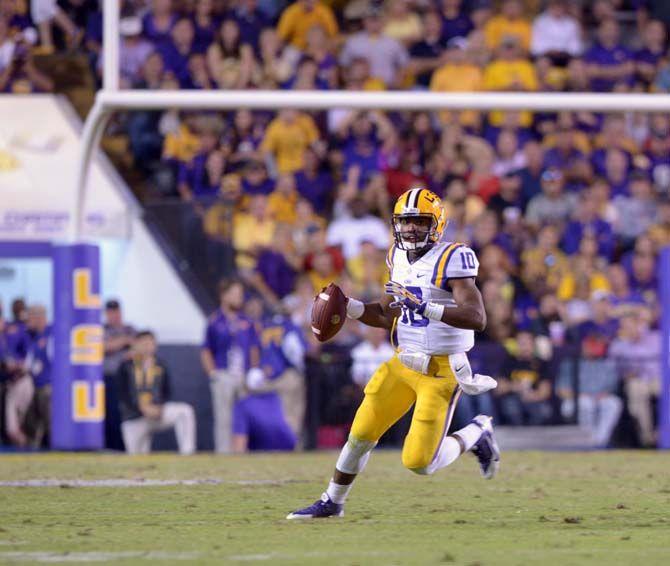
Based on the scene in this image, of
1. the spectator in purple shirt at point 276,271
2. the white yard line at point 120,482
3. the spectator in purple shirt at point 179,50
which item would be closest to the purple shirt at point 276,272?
the spectator in purple shirt at point 276,271

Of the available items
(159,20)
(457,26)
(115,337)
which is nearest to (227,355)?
(115,337)

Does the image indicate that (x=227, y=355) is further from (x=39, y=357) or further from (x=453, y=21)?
(x=453, y=21)

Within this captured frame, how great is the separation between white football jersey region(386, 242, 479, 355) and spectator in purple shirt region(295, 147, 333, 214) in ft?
23.0

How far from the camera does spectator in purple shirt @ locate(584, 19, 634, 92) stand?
47.2ft

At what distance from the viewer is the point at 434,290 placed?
6672mm

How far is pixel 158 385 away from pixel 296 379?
3.72 ft

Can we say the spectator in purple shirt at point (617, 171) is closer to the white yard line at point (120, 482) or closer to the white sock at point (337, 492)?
the white yard line at point (120, 482)

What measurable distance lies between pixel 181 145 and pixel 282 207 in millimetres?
1229

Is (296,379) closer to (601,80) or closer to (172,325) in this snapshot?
(172,325)

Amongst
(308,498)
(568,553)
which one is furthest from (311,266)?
(568,553)

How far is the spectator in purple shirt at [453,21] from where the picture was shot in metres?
14.8

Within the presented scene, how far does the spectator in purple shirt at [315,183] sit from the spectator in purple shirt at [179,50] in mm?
1471

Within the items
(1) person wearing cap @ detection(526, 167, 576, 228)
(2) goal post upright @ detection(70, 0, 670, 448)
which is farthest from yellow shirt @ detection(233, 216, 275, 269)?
(2) goal post upright @ detection(70, 0, 670, 448)

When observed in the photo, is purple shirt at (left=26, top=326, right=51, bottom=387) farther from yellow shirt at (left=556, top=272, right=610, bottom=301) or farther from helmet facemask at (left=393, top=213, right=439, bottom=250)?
helmet facemask at (left=393, top=213, right=439, bottom=250)
